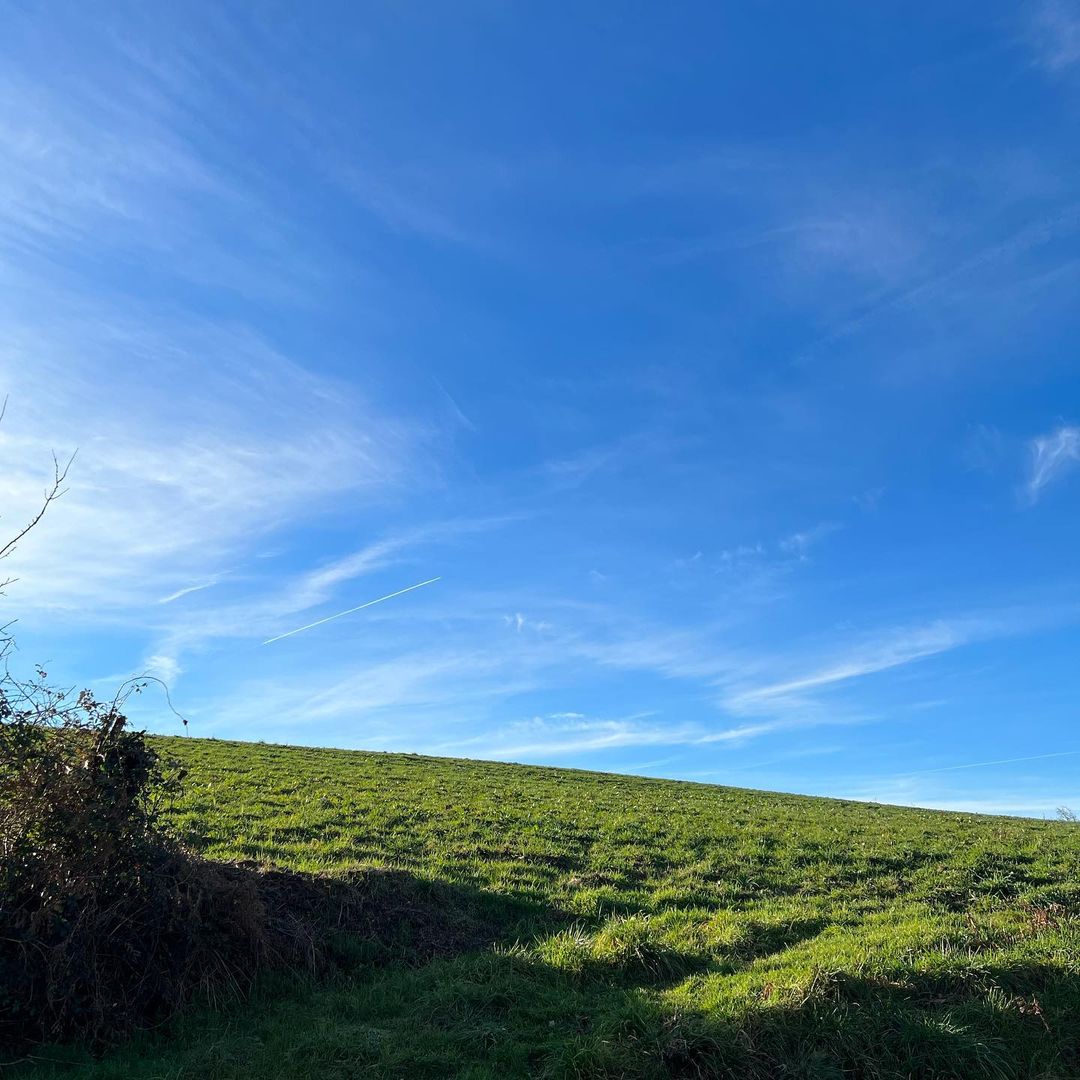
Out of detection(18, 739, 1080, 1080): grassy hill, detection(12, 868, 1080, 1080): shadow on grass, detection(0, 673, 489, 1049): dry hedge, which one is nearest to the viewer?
detection(12, 868, 1080, 1080): shadow on grass

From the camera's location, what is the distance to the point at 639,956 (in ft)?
38.9

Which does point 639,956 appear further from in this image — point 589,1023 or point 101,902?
point 101,902

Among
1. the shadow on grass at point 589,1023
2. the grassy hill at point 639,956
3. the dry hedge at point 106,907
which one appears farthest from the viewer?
the dry hedge at point 106,907

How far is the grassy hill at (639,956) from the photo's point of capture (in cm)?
939

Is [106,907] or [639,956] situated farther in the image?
[639,956]

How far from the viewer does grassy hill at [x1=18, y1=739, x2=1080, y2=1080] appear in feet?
30.8

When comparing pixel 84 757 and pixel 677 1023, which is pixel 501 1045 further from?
pixel 84 757

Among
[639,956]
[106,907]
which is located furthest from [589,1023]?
[106,907]

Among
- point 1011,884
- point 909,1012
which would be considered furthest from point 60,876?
point 1011,884

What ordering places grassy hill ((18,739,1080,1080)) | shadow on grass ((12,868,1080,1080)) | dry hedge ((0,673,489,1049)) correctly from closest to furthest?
shadow on grass ((12,868,1080,1080)), grassy hill ((18,739,1080,1080)), dry hedge ((0,673,489,1049))

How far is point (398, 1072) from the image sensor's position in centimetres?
905

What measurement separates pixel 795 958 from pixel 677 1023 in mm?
3311

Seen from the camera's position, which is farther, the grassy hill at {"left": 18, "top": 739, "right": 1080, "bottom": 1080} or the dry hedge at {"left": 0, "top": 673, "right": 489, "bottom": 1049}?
the dry hedge at {"left": 0, "top": 673, "right": 489, "bottom": 1049}

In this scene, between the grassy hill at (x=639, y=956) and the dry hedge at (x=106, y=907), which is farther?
the dry hedge at (x=106, y=907)
